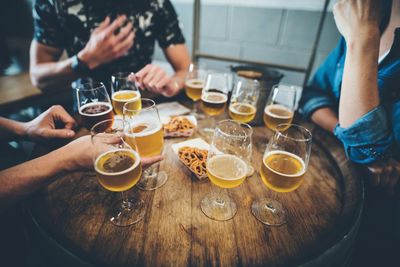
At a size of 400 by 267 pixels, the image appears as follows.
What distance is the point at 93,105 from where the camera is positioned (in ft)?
4.02

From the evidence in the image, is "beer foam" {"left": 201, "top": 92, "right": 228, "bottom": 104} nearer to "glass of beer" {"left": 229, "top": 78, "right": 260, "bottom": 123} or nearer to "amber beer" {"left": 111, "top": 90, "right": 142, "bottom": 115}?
"glass of beer" {"left": 229, "top": 78, "right": 260, "bottom": 123}

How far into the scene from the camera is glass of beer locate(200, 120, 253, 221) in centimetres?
85

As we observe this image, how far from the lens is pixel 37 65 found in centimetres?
188

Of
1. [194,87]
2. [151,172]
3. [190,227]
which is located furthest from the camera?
[194,87]

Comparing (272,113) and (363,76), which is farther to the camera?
(272,113)

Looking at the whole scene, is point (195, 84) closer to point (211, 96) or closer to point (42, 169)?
point (211, 96)

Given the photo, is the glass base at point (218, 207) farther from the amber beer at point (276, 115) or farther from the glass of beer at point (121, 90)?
the glass of beer at point (121, 90)

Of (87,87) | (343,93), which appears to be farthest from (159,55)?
(343,93)

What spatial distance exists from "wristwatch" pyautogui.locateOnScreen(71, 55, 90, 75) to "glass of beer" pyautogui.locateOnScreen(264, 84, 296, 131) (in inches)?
53.4

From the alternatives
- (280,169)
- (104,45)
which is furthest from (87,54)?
(280,169)

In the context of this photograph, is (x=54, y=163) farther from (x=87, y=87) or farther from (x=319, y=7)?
(x=319, y=7)

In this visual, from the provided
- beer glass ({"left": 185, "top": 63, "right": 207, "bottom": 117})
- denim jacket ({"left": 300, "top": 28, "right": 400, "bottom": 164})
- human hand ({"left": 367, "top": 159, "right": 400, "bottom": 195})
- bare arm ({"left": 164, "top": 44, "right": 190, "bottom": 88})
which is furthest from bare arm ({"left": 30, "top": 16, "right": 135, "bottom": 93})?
human hand ({"left": 367, "top": 159, "right": 400, "bottom": 195})

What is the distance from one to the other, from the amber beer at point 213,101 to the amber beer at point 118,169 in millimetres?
589

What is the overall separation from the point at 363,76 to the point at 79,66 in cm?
184
